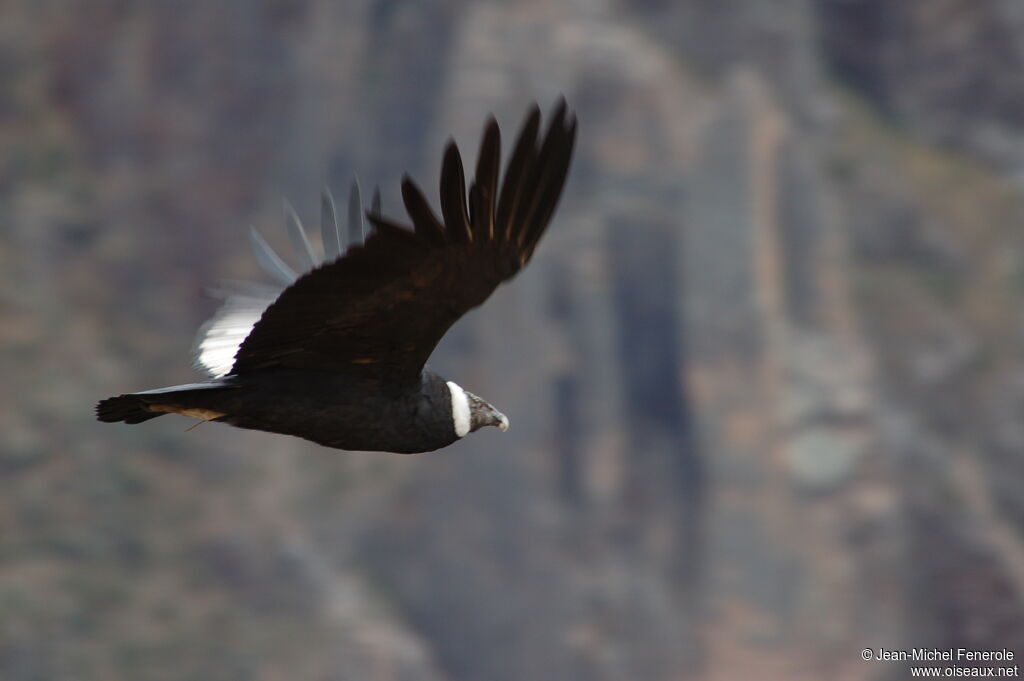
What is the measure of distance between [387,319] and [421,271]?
0.32 m

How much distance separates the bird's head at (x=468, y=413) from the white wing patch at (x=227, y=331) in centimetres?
85

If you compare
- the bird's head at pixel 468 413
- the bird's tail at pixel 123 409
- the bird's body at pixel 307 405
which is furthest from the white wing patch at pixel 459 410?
the bird's tail at pixel 123 409

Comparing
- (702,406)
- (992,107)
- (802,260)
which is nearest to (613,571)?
(702,406)

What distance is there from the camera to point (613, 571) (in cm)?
1622

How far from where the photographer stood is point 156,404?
417 centimetres

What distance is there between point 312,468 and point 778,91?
7.72 meters

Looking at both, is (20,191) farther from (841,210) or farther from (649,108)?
(841,210)

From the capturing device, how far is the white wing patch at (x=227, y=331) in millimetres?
4828

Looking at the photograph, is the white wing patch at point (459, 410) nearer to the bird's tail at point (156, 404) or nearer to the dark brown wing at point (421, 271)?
the dark brown wing at point (421, 271)

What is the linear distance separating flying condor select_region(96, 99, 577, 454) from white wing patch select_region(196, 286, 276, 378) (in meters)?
0.01

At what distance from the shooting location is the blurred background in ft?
51.4

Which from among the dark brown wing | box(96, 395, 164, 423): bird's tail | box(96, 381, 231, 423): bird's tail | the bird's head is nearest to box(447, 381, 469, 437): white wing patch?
the bird's head

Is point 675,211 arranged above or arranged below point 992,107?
below

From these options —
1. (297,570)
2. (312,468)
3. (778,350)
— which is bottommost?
(297,570)
